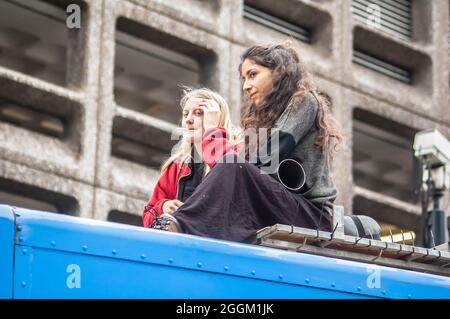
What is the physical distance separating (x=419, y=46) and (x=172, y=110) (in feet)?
15.2

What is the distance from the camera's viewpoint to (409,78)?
26.5m

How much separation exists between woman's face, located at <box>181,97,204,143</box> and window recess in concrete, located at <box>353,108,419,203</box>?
1743 cm

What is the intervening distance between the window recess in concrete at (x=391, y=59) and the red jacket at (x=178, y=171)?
1771cm

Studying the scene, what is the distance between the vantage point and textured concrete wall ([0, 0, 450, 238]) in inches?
776

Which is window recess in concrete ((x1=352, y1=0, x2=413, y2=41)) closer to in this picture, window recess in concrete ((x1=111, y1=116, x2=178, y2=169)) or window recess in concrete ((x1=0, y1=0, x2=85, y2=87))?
window recess in concrete ((x1=111, y1=116, x2=178, y2=169))

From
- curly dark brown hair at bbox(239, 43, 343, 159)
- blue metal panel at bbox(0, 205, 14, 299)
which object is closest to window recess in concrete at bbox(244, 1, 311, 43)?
curly dark brown hair at bbox(239, 43, 343, 159)

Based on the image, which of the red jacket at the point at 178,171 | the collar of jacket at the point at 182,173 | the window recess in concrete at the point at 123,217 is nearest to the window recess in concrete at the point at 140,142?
the window recess in concrete at the point at 123,217

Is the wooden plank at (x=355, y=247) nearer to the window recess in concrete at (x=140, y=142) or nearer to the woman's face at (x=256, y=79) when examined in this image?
the woman's face at (x=256, y=79)

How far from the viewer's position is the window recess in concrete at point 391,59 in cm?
2550

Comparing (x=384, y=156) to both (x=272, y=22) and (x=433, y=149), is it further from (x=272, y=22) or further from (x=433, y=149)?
(x=433, y=149)

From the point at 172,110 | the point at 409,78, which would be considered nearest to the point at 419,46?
the point at 409,78

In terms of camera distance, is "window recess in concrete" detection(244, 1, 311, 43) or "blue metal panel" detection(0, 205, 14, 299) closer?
"blue metal panel" detection(0, 205, 14, 299)
